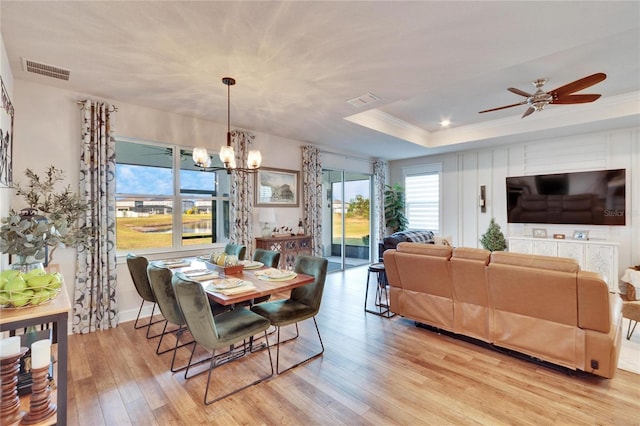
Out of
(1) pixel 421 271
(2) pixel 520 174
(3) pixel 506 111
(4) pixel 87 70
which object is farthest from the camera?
(2) pixel 520 174

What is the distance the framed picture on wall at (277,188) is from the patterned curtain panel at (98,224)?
84.5 inches

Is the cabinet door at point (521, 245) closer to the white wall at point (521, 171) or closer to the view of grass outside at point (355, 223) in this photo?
the white wall at point (521, 171)

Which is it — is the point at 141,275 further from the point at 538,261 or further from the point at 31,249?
the point at 538,261

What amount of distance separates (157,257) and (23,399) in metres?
2.91

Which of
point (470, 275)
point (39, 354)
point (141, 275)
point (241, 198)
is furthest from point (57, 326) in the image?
point (241, 198)

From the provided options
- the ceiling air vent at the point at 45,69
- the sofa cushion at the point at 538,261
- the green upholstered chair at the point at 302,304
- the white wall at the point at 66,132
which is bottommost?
the green upholstered chair at the point at 302,304

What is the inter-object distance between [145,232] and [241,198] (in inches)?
Answer: 55.5

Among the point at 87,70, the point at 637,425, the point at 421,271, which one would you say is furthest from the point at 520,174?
the point at 87,70

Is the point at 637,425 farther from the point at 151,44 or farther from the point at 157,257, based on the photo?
the point at 157,257

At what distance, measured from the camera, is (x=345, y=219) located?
708cm

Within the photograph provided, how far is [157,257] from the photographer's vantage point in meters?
4.14

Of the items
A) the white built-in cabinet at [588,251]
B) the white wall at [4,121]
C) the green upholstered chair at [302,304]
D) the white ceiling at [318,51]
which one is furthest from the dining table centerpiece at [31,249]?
the white built-in cabinet at [588,251]

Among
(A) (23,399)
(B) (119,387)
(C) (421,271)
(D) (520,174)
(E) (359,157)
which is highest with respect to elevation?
(E) (359,157)

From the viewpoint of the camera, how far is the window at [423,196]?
24.1 ft
